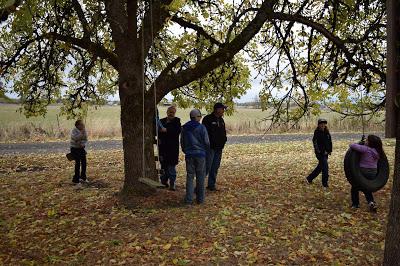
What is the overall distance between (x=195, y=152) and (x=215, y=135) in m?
1.22

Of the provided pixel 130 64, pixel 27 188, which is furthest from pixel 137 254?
pixel 27 188

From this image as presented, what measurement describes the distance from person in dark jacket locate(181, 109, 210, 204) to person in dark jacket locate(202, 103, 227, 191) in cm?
101

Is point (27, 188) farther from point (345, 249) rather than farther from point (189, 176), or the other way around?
point (345, 249)

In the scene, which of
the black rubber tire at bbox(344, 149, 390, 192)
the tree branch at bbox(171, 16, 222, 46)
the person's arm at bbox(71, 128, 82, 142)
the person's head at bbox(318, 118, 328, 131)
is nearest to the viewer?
the black rubber tire at bbox(344, 149, 390, 192)

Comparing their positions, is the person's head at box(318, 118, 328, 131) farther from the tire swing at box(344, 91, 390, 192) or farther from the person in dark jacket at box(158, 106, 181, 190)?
the person in dark jacket at box(158, 106, 181, 190)

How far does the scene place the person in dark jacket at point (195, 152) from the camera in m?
7.52

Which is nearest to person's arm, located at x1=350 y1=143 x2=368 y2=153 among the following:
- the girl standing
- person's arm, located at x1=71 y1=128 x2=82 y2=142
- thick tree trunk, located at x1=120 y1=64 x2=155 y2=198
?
the girl standing

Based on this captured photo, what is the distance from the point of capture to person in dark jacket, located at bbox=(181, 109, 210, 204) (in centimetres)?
752

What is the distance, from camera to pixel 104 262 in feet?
17.9

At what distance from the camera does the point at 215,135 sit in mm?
8602

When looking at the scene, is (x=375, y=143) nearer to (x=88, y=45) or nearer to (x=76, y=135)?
(x=88, y=45)

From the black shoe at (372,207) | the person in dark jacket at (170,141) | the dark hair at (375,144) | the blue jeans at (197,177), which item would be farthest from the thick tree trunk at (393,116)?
the person in dark jacket at (170,141)

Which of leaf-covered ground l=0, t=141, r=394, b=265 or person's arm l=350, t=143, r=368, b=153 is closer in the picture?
leaf-covered ground l=0, t=141, r=394, b=265

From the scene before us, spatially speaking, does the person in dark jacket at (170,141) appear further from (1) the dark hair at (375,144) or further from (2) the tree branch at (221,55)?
(1) the dark hair at (375,144)
